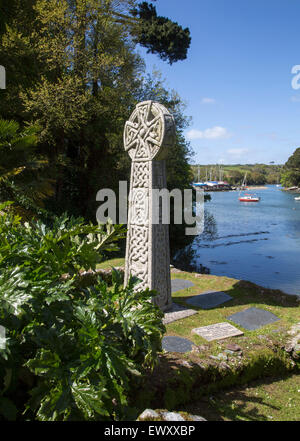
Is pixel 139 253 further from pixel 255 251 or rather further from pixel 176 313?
pixel 255 251

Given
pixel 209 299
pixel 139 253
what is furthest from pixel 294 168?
pixel 139 253

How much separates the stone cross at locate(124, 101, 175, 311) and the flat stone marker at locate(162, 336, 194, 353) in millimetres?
955

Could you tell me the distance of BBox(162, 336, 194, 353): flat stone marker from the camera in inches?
183

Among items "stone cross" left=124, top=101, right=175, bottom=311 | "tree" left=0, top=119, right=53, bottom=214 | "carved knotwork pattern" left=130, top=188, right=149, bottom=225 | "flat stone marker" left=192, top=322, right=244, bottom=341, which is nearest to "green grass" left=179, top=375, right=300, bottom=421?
"flat stone marker" left=192, top=322, right=244, bottom=341

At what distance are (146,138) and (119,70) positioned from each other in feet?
34.0

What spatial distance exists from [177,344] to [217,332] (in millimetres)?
839

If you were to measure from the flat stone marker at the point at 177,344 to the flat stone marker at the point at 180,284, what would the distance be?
2.55 m

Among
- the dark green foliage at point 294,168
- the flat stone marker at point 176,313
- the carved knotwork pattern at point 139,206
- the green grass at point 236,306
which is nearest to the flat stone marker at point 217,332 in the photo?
the green grass at point 236,306

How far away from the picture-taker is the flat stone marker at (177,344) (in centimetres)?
464

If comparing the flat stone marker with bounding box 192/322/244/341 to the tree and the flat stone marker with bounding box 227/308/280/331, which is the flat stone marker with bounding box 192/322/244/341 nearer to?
the flat stone marker with bounding box 227/308/280/331

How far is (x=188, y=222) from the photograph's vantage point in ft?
61.4

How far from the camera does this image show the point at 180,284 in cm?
788
